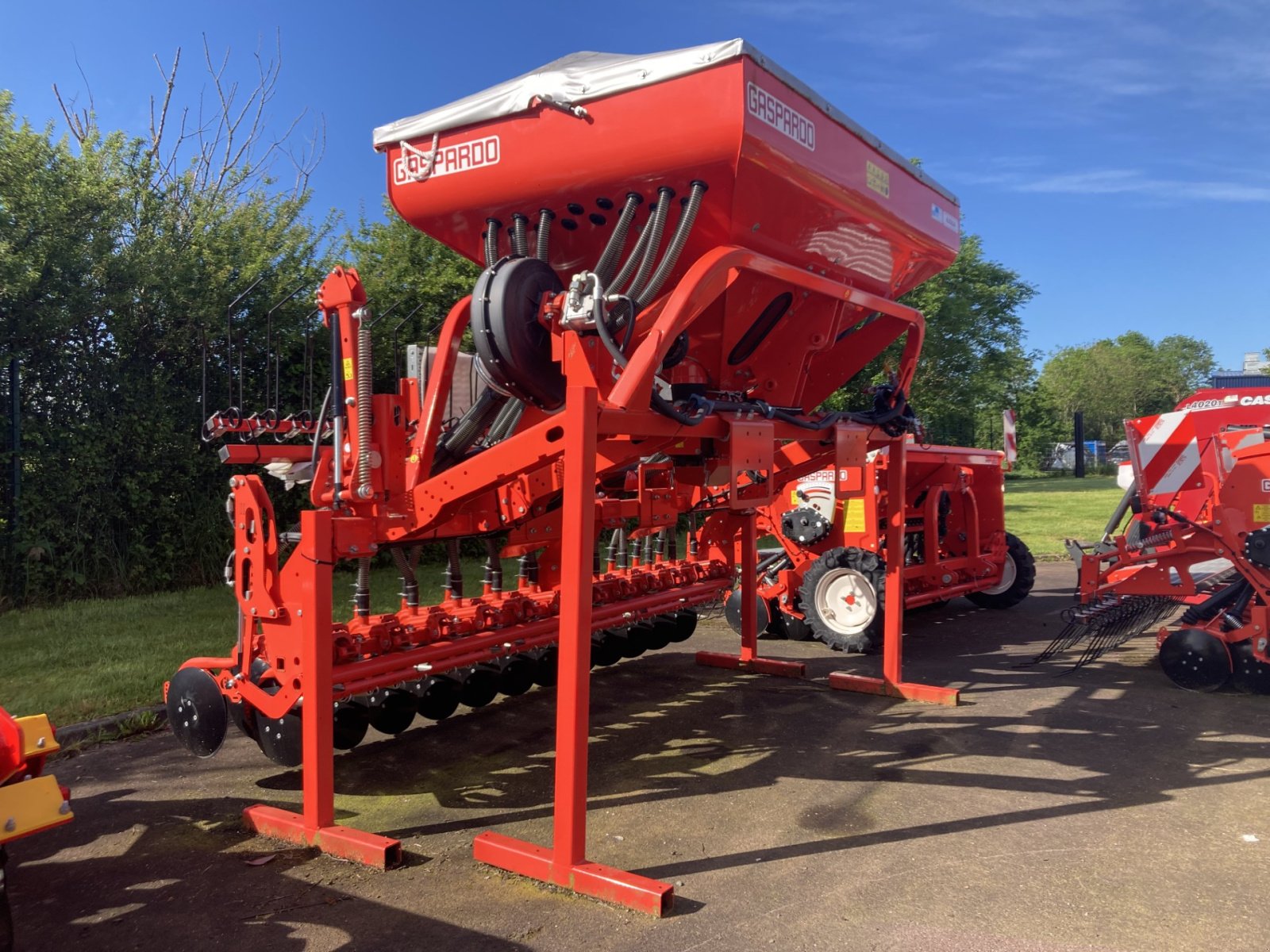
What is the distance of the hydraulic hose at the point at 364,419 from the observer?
4.03 meters

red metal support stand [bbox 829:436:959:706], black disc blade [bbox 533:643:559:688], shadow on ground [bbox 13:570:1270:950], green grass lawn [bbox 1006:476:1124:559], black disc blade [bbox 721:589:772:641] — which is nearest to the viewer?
shadow on ground [bbox 13:570:1270:950]

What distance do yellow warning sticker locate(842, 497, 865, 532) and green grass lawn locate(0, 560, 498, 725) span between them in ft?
12.2

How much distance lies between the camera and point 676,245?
13.0 ft

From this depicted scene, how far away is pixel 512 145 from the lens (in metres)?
4.00

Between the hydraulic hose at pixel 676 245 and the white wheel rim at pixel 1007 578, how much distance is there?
7069 mm

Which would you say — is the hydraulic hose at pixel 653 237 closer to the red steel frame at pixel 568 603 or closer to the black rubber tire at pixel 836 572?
the red steel frame at pixel 568 603

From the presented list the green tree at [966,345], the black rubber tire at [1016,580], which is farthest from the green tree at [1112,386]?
the black rubber tire at [1016,580]

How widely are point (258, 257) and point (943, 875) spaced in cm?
1033

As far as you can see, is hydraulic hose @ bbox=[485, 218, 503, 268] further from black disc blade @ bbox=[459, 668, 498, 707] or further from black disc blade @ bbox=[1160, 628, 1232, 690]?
black disc blade @ bbox=[1160, 628, 1232, 690]

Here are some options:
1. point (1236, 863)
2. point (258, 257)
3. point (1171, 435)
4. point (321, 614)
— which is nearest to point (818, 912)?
point (1236, 863)

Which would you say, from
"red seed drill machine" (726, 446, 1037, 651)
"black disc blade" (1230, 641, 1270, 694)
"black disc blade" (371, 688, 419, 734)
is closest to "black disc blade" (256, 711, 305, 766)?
"black disc blade" (371, 688, 419, 734)

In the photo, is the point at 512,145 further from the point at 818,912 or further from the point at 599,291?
the point at 818,912

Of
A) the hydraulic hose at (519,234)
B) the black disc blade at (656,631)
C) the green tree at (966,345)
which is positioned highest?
the green tree at (966,345)

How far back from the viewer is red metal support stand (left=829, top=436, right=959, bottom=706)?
5996 millimetres
